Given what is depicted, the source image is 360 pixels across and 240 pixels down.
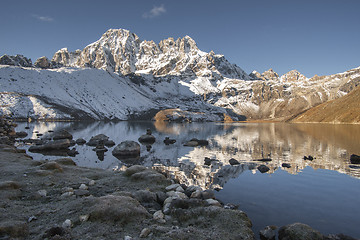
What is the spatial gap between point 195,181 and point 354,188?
15486 millimetres

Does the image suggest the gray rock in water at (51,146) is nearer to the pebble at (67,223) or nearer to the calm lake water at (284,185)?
the calm lake water at (284,185)

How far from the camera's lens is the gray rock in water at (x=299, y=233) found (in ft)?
35.3

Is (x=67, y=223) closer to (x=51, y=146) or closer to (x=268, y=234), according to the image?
(x=268, y=234)

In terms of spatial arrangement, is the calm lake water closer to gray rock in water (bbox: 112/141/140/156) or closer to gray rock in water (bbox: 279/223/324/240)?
gray rock in water (bbox: 279/223/324/240)

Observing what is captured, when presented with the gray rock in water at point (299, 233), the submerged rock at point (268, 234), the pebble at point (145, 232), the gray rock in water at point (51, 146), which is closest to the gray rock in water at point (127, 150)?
the gray rock in water at point (51, 146)

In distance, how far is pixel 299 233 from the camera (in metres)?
11.0

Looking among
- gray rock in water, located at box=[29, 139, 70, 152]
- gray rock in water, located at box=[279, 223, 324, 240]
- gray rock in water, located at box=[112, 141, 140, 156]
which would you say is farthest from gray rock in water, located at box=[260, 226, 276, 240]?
gray rock in water, located at box=[29, 139, 70, 152]

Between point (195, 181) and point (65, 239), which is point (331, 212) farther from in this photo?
point (65, 239)

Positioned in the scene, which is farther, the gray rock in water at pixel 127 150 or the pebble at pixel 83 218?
the gray rock in water at pixel 127 150

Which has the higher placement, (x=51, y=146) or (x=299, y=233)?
(x=299, y=233)

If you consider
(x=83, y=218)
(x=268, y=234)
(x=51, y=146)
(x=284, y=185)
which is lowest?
(x=284, y=185)

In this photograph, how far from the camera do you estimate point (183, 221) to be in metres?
11.4

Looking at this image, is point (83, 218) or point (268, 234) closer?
point (83, 218)

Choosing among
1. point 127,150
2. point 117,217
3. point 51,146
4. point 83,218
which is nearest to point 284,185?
point 117,217
